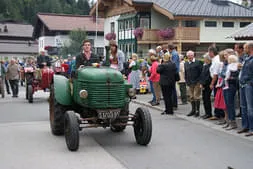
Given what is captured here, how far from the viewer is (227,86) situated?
9594 millimetres

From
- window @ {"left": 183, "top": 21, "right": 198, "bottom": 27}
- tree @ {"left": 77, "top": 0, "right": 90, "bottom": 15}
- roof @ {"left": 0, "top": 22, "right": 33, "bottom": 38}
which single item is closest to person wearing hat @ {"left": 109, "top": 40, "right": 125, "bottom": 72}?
window @ {"left": 183, "top": 21, "right": 198, "bottom": 27}

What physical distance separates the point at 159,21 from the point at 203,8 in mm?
3961

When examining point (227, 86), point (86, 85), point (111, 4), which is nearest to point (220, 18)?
point (111, 4)

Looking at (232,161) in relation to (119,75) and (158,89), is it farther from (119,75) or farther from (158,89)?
(158,89)

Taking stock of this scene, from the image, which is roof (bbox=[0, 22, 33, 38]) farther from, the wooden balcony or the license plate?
the license plate

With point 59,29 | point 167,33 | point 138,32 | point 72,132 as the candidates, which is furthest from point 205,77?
point 59,29

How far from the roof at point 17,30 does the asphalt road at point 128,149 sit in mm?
66694

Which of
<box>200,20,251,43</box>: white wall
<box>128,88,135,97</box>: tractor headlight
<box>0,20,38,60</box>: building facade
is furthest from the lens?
<box>0,20,38,60</box>: building facade

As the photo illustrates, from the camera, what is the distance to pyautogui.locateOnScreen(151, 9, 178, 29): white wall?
123 feet

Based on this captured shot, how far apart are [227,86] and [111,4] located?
34856mm

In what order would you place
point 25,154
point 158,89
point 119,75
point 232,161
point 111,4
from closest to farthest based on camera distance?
point 232,161 < point 25,154 < point 119,75 < point 158,89 < point 111,4

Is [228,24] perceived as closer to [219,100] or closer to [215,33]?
[215,33]

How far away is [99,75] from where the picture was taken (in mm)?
7914

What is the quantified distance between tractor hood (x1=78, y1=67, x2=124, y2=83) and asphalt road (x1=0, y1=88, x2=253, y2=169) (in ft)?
4.06
